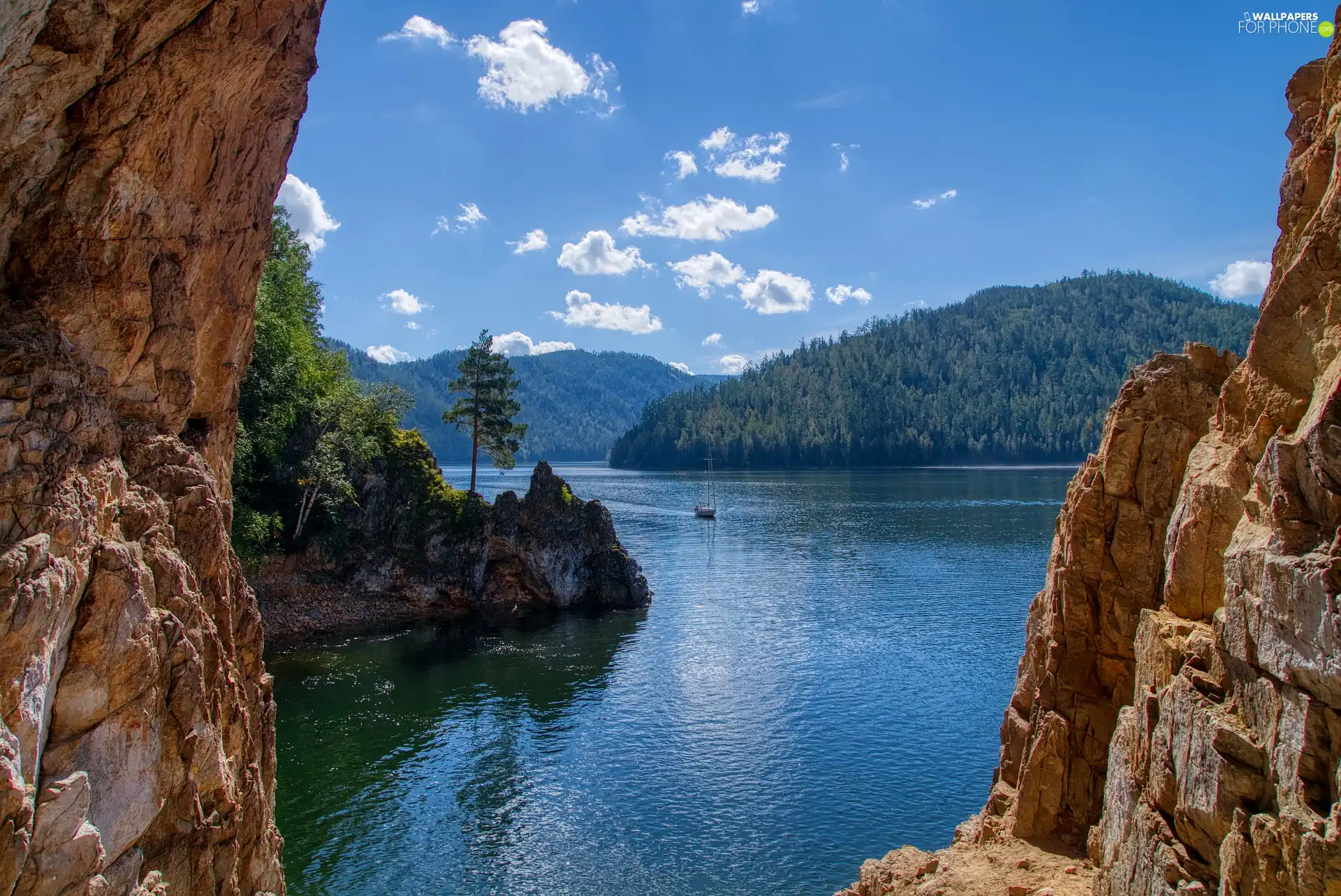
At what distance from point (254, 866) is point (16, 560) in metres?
7.49

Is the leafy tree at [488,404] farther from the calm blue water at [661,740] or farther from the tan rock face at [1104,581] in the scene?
the tan rock face at [1104,581]

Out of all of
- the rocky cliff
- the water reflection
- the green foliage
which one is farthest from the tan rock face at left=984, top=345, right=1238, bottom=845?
the green foliage

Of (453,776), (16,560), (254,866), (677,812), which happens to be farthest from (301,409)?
(16,560)

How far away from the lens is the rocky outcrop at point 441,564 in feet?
148

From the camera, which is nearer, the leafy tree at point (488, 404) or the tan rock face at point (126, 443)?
the tan rock face at point (126, 443)

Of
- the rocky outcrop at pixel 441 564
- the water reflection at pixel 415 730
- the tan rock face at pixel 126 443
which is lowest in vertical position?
the water reflection at pixel 415 730

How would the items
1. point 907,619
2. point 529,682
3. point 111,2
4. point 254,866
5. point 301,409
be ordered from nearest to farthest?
point 111,2, point 254,866, point 529,682, point 301,409, point 907,619

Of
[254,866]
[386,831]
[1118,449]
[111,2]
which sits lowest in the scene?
[386,831]

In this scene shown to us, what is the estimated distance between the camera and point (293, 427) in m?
44.5

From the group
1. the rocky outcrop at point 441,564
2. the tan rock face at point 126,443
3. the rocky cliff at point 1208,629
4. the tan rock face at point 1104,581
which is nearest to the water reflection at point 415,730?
the rocky outcrop at point 441,564

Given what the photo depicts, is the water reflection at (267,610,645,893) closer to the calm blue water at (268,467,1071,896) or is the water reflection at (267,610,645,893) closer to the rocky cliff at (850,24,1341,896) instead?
the calm blue water at (268,467,1071,896)

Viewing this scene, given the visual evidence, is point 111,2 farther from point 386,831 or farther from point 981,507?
point 981,507

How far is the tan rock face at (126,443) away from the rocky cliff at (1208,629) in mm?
12252

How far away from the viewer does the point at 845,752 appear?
99.7 feet
